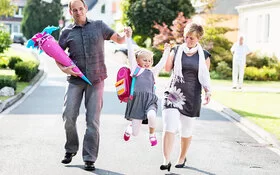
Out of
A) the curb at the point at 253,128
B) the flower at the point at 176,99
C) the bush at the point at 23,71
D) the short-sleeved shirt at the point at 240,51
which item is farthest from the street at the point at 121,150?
the short-sleeved shirt at the point at 240,51

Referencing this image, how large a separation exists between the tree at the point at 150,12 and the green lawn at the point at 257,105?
67.2ft

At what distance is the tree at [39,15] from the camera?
86.6m

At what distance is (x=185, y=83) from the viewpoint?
771cm

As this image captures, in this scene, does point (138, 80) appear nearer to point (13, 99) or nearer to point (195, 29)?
point (195, 29)

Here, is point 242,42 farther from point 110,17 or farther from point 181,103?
point 110,17

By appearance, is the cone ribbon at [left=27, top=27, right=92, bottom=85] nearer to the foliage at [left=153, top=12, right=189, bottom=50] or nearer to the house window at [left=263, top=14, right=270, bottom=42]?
the foliage at [left=153, top=12, right=189, bottom=50]

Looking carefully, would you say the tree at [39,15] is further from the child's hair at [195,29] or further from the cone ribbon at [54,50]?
the child's hair at [195,29]

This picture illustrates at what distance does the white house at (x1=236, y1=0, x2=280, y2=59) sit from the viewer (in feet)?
104

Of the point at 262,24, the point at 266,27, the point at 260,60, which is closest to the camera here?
the point at 260,60

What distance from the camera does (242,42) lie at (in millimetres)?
22781

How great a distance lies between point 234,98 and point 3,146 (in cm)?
1043

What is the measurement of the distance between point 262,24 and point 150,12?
928 cm

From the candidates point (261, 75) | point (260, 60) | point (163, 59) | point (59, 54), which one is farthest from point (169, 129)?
point (260, 60)

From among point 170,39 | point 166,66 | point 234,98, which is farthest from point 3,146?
point 170,39
